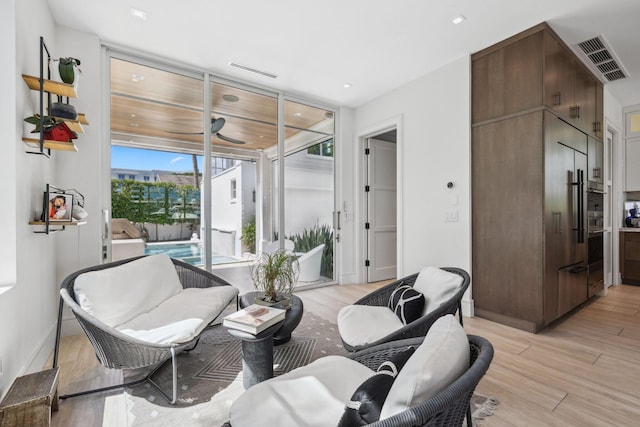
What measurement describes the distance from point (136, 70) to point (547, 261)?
183 inches

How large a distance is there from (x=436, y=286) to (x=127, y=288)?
230 cm

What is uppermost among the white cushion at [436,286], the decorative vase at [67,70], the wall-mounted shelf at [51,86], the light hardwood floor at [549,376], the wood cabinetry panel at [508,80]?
the wood cabinetry panel at [508,80]

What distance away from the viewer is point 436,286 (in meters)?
2.21

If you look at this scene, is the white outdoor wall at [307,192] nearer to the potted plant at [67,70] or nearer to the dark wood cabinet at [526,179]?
the dark wood cabinet at [526,179]

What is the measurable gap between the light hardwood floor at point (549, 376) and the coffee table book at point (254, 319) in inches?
30.1

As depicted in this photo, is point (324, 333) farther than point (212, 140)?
No

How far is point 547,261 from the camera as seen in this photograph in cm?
292

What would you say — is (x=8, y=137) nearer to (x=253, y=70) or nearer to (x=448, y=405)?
(x=253, y=70)

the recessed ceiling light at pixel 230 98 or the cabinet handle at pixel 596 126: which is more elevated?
the recessed ceiling light at pixel 230 98

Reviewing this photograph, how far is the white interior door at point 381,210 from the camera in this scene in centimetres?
509

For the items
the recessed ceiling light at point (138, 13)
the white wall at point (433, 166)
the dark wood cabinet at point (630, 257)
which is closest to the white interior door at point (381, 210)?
the white wall at point (433, 166)

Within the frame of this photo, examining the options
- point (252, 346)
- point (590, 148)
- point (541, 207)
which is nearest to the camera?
point (252, 346)

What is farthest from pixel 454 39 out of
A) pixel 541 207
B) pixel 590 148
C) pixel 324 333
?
pixel 324 333

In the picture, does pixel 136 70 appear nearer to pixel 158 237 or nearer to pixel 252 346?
pixel 158 237
